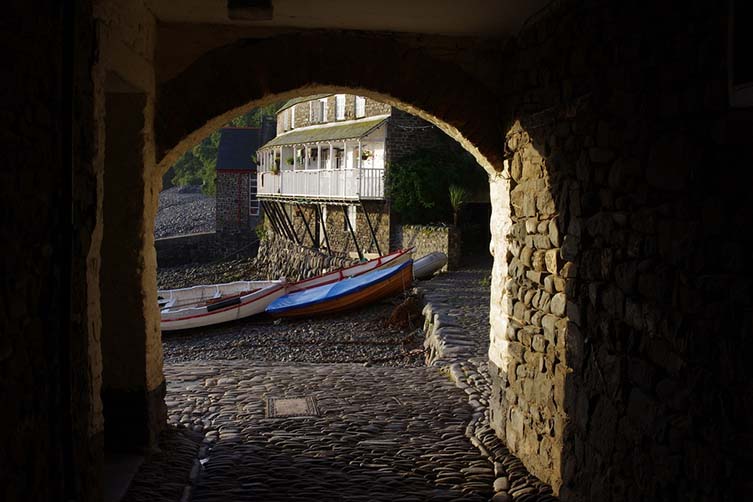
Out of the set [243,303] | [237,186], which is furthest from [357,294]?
[237,186]

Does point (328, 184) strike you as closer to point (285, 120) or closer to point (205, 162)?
point (285, 120)

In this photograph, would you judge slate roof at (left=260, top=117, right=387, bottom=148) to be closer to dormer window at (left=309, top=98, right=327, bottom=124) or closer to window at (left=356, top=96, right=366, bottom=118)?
→ window at (left=356, top=96, right=366, bottom=118)

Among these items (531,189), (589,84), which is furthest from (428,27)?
(589,84)

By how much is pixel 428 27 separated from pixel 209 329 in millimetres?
13805

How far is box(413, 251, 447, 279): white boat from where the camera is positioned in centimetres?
1953

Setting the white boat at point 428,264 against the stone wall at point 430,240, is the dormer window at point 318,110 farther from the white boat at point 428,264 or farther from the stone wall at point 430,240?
the white boat at point 428,264

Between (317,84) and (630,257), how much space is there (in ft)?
10.1

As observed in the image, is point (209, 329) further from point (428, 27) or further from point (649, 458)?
point (649, 458)

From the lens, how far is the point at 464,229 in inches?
906

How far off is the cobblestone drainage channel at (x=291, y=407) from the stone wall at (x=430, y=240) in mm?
13312

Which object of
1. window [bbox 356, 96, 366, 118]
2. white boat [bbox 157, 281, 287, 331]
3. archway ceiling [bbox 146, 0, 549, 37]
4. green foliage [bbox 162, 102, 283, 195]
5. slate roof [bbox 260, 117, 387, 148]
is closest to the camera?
archway ceiling [bbox 146, 0, 549, 37]

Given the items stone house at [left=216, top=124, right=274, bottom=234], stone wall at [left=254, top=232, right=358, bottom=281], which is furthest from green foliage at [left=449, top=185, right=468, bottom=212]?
stone house at [left=216, top=124, right=274, bottom=234]

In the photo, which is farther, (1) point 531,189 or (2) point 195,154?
(2) point 195,154

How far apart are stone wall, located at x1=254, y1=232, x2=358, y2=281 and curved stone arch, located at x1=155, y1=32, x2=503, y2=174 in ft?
62.5
